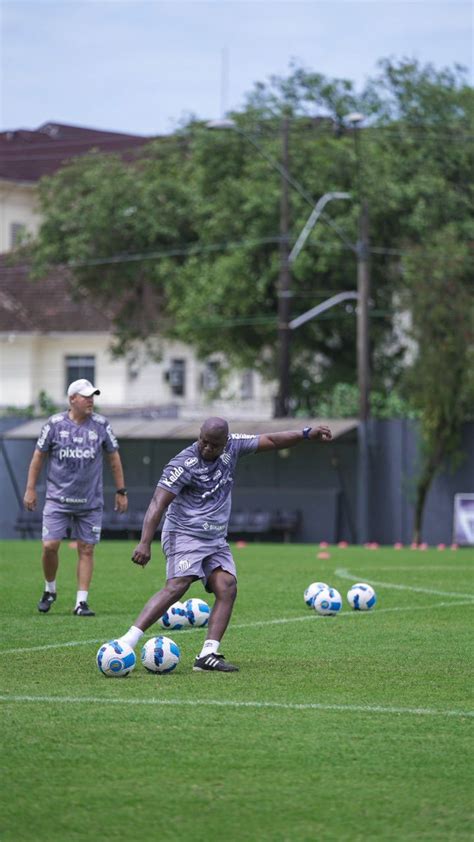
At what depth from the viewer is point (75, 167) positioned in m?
51.9

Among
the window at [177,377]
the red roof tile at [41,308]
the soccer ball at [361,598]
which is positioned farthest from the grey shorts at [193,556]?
the window at [177,377]

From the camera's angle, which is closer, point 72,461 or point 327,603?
point 327,603

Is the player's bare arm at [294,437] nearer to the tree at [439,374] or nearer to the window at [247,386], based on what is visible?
the tree at [439,374]

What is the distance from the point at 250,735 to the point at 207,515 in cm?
295

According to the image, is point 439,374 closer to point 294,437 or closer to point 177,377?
point 294,437

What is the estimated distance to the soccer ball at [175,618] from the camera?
41.6ft

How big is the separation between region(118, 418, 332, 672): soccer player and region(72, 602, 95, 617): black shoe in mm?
3559

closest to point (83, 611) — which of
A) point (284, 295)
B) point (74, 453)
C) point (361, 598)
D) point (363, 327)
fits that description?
point (74, 453)

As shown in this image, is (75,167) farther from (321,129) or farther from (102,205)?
(321,129)

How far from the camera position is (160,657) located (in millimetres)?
9891

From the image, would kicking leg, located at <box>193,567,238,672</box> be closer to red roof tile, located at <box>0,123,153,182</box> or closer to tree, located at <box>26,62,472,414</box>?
tree, located at <box>26,62,472,414</box>

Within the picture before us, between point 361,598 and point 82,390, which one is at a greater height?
point 82,390

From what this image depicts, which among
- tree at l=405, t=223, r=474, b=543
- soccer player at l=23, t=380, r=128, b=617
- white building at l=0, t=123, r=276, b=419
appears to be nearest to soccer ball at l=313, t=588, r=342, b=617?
soccer player at l=23, t=380, r=128, b=617

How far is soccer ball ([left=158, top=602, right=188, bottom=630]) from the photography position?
1268 centimetres
